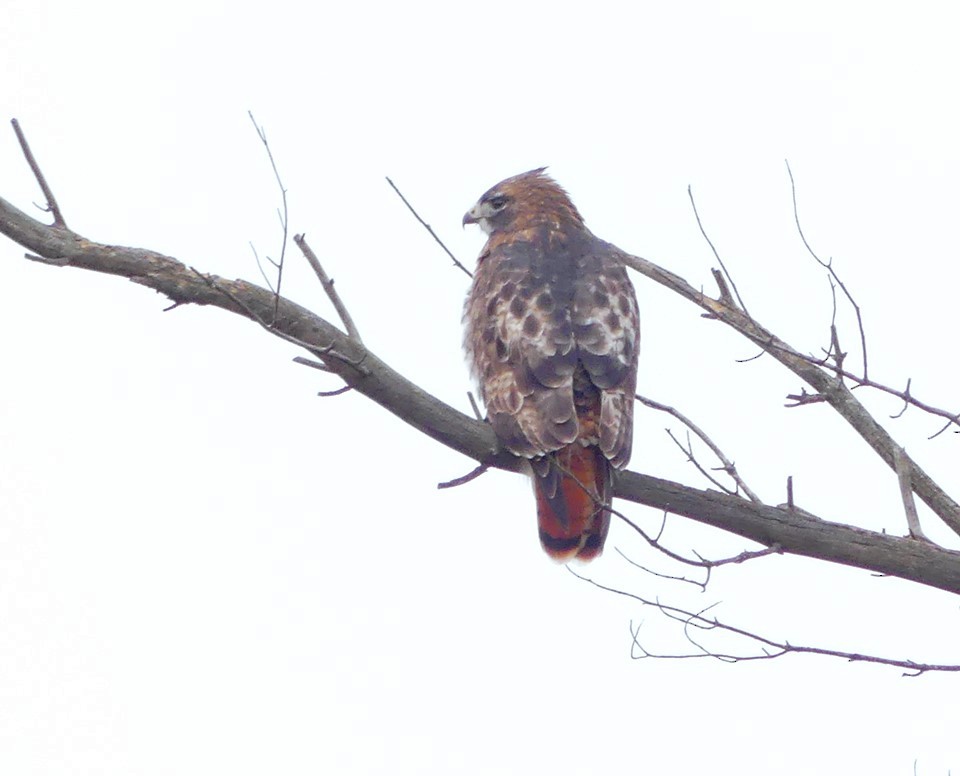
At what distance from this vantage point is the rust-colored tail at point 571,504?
509 cm

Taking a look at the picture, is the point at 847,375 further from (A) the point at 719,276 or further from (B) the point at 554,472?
(B) the point at 554,472

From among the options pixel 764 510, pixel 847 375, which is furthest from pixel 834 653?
pixel 847 375

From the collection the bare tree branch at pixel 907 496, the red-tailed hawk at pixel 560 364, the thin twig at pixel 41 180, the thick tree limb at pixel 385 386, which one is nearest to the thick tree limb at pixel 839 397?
the bare tree branch at pixel 907 496

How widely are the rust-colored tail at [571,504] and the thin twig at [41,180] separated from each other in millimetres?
1970

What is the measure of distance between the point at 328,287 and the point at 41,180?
2.99ft

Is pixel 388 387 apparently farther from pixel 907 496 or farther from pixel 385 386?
pixel 907 496

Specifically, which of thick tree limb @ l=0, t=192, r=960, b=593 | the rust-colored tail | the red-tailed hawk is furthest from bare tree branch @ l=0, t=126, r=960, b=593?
the rust-colored tail

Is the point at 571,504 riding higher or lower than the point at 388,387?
higher

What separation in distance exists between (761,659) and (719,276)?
→ 1.43 m

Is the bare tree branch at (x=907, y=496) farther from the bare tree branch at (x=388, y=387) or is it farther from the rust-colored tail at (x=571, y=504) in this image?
the rust-colored tail at (x=571, y=504)

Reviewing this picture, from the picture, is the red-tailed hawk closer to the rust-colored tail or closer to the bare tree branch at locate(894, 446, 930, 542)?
the rust-colored tail

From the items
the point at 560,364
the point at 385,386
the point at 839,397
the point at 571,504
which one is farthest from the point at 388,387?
the point at 839,397

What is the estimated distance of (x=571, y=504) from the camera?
5.11m

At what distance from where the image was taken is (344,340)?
419 centimetres
